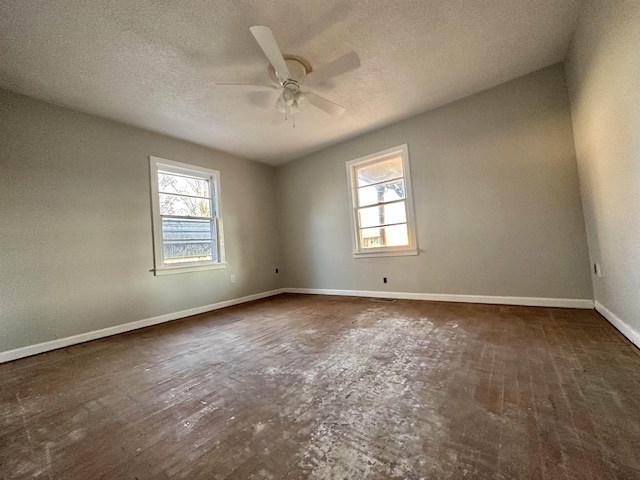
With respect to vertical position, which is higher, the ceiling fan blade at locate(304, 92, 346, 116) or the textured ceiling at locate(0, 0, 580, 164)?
the textured ceiling at locate(0, 0, 580, 164)

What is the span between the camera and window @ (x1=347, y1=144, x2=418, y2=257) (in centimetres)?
401

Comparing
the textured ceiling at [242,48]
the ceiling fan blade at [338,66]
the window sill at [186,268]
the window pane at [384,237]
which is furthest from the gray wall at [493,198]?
the window sill at [186,268]

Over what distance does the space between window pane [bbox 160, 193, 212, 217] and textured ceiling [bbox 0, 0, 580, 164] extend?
1098mm

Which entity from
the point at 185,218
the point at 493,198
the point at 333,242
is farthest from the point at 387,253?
the point at 185,218

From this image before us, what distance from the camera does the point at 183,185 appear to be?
411 centimetres

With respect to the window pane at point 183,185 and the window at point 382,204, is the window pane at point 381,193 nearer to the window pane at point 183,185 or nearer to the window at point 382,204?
the window at point 382,204

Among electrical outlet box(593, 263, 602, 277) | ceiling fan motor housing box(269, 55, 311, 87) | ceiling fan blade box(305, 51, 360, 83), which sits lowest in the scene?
electrical outlet box(593, 263, 602, 277)

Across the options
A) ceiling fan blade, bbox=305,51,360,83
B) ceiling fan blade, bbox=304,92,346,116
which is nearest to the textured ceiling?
ceiling fan blade, bbox=305,51,360,83

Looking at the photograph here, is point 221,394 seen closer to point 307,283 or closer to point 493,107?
point 307,283

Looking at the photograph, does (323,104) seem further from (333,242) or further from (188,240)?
(188,240)

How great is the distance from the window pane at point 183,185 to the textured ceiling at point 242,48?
825 mm

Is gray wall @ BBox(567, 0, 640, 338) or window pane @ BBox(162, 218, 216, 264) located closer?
gray wall @ BBox(567, 0, 640, 338)

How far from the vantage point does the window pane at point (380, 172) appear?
4.18 metres

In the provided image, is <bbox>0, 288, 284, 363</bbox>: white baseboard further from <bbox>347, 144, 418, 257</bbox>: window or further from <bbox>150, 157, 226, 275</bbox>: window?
<bbox>347, 144, 418, 257</bbox>: window
